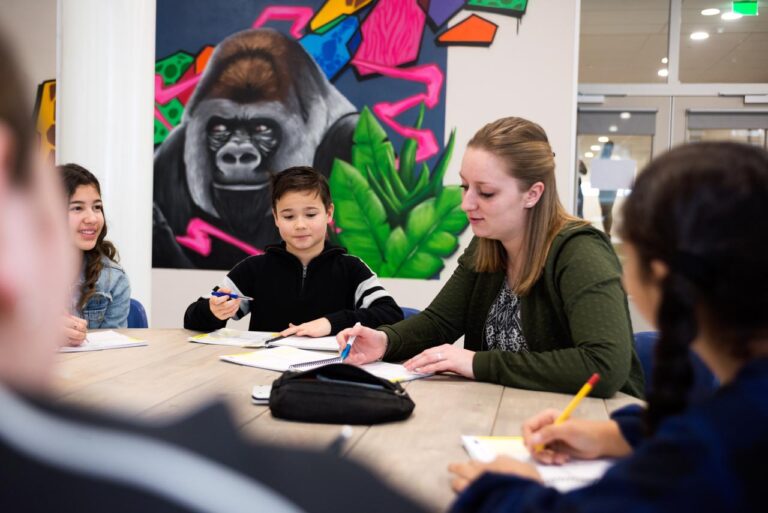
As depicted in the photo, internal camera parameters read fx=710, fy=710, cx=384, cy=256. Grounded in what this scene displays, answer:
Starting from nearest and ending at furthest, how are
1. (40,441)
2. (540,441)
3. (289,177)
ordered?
1. (40,441)
2. (540,441)
3. (289,177)

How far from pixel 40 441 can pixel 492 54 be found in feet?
13.8

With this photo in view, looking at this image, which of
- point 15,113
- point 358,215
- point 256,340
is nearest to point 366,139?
point 358,215

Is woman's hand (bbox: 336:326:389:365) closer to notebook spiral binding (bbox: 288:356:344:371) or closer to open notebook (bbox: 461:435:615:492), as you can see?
notebook spiral binding (bbox: 288:356:344:371)

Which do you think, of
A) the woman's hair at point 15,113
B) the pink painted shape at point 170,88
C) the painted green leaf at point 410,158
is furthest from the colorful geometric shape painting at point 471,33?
the woman's hair at point 15,113

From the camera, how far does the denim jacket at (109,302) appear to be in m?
2.58

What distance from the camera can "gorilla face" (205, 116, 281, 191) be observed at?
447 cm

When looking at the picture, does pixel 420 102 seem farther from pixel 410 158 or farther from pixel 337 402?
pixel 337 402

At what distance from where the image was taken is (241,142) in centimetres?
451

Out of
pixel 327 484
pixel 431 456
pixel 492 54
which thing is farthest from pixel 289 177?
pixel 327 484

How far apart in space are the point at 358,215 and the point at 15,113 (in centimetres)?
406

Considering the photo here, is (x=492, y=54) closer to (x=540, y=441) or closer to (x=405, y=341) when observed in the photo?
(x=405, y=341)

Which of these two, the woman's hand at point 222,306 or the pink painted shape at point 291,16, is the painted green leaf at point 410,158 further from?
the woman's hand at point 222,306

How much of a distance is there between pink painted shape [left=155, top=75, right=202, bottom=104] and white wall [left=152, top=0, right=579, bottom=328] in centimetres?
164

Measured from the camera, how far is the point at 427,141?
14.0ft
